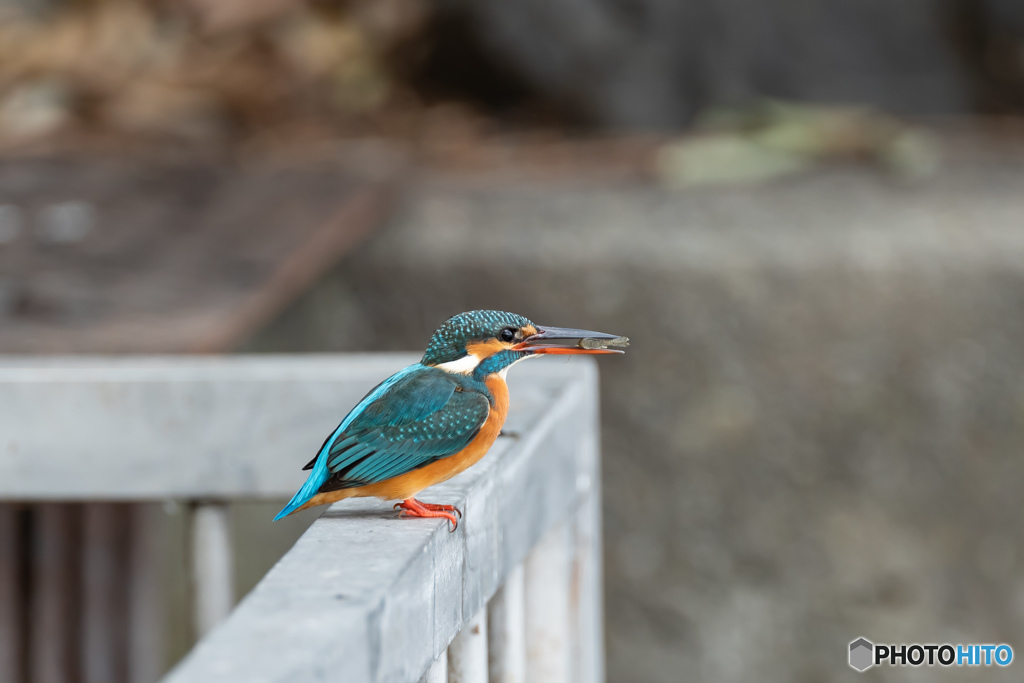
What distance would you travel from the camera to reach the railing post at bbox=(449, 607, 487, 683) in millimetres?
1262

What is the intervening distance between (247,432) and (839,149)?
10.4 ft

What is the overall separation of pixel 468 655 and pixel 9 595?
1.07 metres

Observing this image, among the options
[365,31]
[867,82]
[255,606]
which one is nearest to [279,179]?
[365,31]

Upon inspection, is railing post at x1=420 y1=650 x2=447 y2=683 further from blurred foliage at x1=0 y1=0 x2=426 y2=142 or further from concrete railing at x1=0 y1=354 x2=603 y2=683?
blurred foliage at x1=0 y1=0 x2=426 y2=142

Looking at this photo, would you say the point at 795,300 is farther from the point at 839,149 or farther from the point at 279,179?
the point at 279,179

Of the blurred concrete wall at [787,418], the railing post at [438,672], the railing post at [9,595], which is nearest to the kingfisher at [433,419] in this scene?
the railing post at [438,672]

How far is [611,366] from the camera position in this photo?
3.50 meters

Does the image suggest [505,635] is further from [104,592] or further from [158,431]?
[104,592]

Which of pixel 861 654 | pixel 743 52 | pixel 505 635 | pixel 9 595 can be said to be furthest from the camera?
pixel 743 52

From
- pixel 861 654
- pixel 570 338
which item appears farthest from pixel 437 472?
pixel 861 654

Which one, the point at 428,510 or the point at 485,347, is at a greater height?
the point at 485,347

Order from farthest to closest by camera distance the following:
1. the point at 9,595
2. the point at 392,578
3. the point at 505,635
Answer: the point at 9,595
the point at 505,635
the point at 392,578

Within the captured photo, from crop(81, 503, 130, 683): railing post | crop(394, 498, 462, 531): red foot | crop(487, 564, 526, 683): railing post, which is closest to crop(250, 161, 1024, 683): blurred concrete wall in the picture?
crop(81, 503, 130, 683): railing post

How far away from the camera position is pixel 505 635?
1.45m
